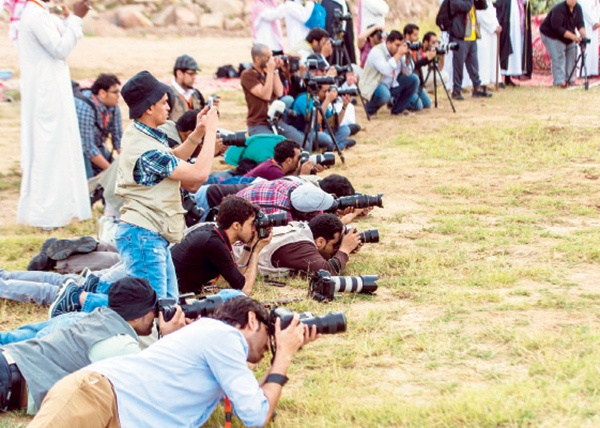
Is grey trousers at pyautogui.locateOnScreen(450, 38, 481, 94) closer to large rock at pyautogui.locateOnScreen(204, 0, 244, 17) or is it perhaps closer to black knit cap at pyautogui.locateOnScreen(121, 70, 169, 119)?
black knit cap at pyautogui.locateOnScreen(121, 70, 169, 119)

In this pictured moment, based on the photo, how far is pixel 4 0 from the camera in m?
7.31

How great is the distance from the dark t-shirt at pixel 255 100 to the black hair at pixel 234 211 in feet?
12.8

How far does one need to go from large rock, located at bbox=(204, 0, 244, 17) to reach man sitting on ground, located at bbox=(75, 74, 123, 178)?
16152 mm

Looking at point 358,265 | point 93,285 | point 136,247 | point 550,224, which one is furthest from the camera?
point 550,224

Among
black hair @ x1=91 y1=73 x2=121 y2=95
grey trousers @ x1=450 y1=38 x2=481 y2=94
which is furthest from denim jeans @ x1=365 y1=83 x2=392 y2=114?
black hair @ x1=91 y1=73 x2=121 y2=95

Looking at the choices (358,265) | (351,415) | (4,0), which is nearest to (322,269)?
(358,265)

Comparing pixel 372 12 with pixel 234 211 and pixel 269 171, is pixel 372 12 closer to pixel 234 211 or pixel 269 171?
pixel 269 171

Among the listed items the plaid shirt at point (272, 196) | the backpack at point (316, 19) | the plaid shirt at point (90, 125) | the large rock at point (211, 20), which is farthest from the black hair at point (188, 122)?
the large rock at point (211, 20)

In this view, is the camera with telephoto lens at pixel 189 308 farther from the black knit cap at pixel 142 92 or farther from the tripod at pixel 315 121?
the tripod at pixel 315 121

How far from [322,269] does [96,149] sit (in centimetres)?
293

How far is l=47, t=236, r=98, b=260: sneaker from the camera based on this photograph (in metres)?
5.89

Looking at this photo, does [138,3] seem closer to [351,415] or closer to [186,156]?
[186,156]

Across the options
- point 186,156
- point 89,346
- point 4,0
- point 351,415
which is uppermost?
point 4,0

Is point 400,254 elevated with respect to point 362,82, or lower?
lower
